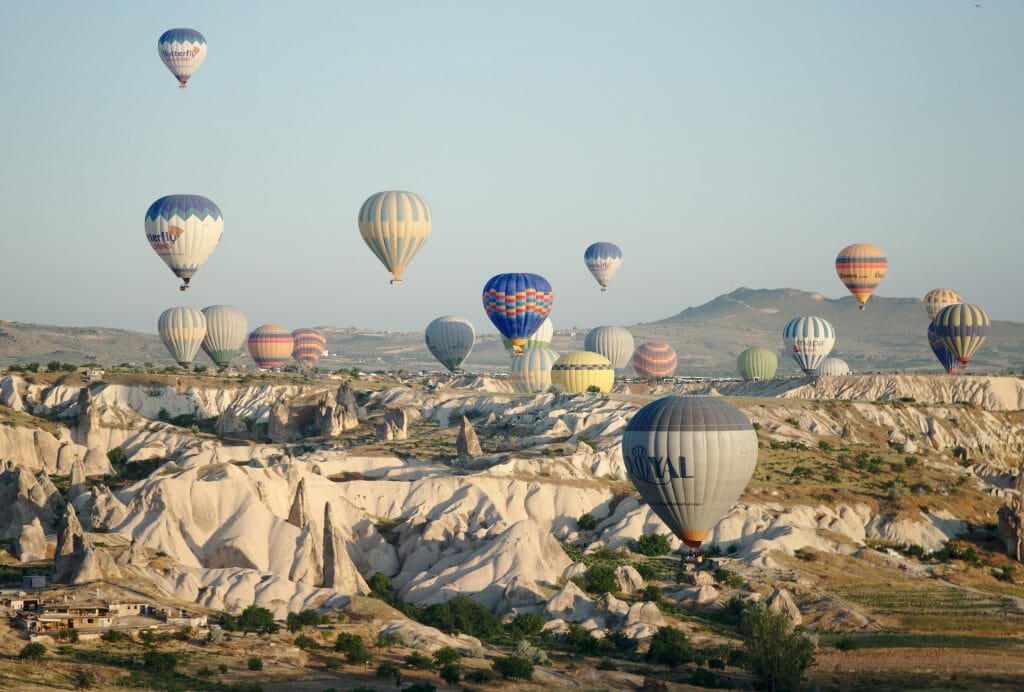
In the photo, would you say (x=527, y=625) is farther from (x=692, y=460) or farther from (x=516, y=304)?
(x=516, y=304)

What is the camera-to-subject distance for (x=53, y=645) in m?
78.4

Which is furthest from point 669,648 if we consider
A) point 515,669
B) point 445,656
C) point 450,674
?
point 450,674

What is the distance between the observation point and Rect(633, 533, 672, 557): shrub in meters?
114

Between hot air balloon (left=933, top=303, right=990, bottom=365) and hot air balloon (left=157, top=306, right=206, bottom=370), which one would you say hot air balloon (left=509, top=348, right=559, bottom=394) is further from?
hot air balloon (left=933, top=303, right=990, bottom=365)

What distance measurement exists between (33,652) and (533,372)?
104 metres

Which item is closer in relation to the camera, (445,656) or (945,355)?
(445,656)

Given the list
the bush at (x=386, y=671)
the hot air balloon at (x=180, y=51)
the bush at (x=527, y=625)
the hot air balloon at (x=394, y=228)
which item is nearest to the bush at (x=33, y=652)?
the bush at (x=386, y=671)

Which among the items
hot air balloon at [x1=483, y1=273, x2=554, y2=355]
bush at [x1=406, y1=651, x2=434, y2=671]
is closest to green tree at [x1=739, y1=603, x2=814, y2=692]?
bush at [x1=406, y1=651, x2=434, y2=671]

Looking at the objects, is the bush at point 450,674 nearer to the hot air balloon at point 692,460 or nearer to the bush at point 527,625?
the bush at point 527,625

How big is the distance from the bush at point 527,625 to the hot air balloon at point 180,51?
8481 cm

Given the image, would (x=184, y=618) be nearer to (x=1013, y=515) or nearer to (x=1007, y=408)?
(x=1013, y=515)

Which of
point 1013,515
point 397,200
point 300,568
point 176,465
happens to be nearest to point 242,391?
point 397,200

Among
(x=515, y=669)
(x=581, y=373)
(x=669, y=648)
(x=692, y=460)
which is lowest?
(x=669, y=648)

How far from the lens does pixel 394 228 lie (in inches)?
6186
